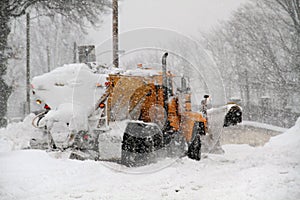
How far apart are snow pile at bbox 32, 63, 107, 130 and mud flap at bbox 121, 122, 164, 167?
926 millimetres

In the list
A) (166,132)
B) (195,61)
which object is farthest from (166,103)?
(195,61)

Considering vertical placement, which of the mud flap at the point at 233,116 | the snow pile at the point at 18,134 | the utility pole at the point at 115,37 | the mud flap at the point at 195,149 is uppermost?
the utility pole at the point at 115,37

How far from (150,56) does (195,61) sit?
1.29m

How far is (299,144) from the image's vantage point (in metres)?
7.57

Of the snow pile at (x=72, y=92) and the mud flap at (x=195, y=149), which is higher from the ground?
the snow pile at (x=72, y=92)

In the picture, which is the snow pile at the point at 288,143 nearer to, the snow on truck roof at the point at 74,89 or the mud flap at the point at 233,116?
the mud flap at the point at 233,116

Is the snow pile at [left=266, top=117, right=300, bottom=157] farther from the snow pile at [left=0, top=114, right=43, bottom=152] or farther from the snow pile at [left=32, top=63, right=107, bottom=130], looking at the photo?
the snow pile at [left=0, top=114, right=43, bottom=152]

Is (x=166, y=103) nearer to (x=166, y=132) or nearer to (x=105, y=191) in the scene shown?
(x=166, y=132)

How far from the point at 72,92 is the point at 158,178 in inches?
100

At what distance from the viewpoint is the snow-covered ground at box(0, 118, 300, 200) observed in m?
4.94

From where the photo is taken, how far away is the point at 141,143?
22.6 feet

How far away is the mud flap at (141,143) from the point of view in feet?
22.4

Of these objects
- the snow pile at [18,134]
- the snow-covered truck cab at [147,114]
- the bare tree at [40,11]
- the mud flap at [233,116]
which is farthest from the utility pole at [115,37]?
the bare tree at [40,11]

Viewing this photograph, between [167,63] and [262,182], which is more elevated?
[167,63]
